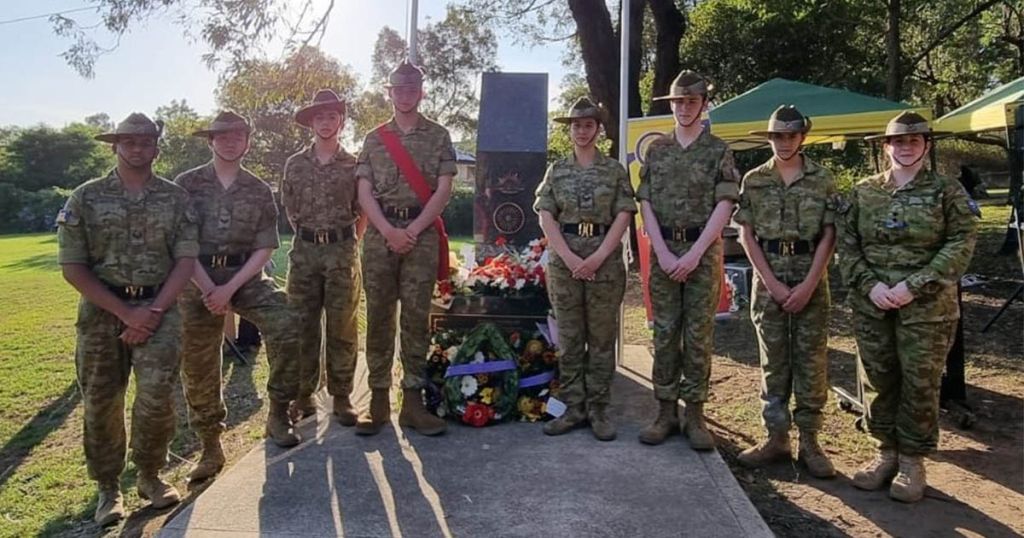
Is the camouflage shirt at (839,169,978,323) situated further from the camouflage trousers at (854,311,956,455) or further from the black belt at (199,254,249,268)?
the black belt at (199,254,249,268)

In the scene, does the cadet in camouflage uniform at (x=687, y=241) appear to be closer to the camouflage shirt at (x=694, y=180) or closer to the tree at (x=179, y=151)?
the camouflage shirt at (x=694, y=180)

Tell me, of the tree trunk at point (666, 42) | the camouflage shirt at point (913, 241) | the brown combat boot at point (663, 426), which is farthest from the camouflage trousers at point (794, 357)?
the tree trunk at point (666, 42)

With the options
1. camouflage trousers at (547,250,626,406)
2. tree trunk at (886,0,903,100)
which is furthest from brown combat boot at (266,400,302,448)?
tree trunk at (886,0,903,100)

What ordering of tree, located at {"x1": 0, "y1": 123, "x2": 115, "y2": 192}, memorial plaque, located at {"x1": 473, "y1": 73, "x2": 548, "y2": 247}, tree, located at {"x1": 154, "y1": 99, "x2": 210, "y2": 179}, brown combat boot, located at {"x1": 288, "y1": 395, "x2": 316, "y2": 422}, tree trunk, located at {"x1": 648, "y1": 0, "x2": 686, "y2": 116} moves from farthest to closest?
tree, located at {"x1": 0, "y1": 123, "x2": 115, "y2": 192}
tree, located at {"x1": 154, "y1": 99, "x2": 210, "y2": 179}
tree trunk, located at {"x1": 648, "y1": 0, "x2": 686, "y2": 116}
memorial plaque, located at {"x1": 473, "y1": 73, "x2": 548, "y2": 247}
brown combat boot, located at {"x1": 288, "y1": 395, "x2": 316, "y2": 422}

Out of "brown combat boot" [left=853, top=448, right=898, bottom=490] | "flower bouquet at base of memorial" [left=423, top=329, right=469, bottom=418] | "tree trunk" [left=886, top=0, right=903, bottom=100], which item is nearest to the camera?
"brown combat boot" [left=853, top=448, right=898, bottom=490]

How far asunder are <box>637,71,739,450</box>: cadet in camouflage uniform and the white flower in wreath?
3.23 feet

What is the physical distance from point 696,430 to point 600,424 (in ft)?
1.65

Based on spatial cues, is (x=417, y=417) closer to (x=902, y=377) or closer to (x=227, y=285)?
(x=227, y=285)

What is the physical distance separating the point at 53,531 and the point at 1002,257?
42.9ft

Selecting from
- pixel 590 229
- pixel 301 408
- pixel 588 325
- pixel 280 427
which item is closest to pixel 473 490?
pixel 588 325

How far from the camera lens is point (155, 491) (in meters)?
3.32

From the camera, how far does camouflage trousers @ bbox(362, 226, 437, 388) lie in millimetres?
3766

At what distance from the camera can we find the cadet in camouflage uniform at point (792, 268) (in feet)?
11.6

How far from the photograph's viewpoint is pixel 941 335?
127 inches
